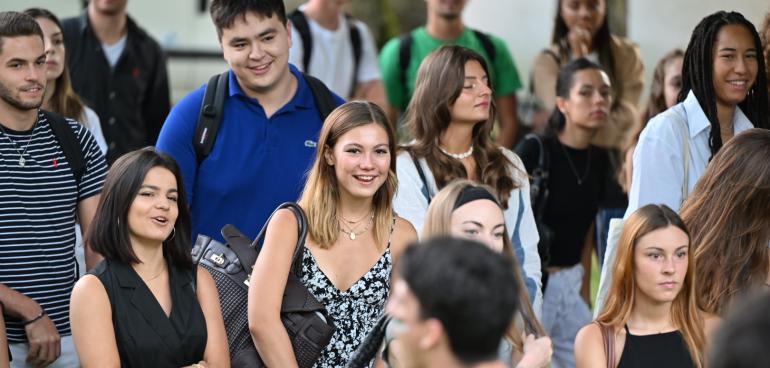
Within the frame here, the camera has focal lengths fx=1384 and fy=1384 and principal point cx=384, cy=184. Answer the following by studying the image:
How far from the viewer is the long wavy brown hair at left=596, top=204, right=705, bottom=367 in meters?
5.20

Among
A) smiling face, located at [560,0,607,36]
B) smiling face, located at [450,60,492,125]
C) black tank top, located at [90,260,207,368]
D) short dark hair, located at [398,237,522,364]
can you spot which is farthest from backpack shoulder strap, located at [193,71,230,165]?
smiling face, located at [560,0,607,36]

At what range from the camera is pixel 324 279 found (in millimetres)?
5348

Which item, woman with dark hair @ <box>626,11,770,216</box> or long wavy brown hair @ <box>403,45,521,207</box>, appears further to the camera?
long wavy brown hair @ <box>403,45,521,207</box>

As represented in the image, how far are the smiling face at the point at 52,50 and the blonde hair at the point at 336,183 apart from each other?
2061 mm

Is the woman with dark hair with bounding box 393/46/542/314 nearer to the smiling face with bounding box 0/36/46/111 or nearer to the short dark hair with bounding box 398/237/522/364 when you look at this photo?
the smiling face with bounding box 0/36/46/111

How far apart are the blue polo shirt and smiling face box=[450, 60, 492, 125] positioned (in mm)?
705

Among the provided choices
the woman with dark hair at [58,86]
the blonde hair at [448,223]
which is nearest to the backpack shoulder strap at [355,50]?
the woman with dark hair at [58,86]

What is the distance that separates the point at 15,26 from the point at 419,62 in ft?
11.4

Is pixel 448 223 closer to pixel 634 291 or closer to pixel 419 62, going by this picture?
pixel 634 291

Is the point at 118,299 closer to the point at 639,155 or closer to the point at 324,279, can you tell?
the point at 324,279

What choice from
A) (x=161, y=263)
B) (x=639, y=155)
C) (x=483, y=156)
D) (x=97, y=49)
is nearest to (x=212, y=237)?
(x=161, y=263)

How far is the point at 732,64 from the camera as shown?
621cm

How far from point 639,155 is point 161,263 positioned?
216 centimetres

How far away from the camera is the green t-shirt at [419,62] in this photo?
885cm
